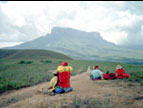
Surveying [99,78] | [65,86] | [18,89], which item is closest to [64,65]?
[65,86]

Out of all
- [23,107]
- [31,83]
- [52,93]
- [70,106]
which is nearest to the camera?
[70,106]

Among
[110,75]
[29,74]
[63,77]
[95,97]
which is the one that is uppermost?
[63,77]

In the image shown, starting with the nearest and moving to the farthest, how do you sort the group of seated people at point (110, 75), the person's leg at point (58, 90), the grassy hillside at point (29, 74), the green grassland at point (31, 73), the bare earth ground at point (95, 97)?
the bare earth ground at point (95, 97) → the person's leg at point (58, 90) → the group of seated people at point (110, 75) → the grassy hillside at point (29, 74) → the green grassland at point (31, 73)

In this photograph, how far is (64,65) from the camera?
9.70 metres

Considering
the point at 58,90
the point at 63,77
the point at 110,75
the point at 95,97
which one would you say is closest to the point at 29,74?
the point at 110,75

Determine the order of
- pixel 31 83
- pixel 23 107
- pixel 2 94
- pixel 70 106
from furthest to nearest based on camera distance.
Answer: pixel 31 83, pixel 2 94, pixel 23 107, pixel 70 106

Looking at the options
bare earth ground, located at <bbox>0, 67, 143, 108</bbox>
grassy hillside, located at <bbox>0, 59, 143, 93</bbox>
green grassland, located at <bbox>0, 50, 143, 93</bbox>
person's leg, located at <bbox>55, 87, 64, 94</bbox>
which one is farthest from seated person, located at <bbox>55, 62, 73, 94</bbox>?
grassy hillside, located at <bbox>0, 59, 143, 93</bbox>

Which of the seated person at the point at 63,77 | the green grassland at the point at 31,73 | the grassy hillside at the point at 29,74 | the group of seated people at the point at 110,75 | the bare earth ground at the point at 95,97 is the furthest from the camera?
the green grassland at the point at 31,73

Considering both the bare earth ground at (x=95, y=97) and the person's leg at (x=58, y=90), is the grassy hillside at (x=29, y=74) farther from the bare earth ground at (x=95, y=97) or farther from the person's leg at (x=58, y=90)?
the person's leg at (x=58, y=90)

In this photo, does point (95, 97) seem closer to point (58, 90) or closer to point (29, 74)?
point (58, 90)

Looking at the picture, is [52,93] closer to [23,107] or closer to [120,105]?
[23,107]

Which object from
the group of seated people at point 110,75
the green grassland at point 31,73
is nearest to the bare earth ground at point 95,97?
the green grassland at point 31,73

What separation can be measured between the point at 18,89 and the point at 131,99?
11.1m

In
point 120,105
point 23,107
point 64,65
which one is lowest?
point 23,107
